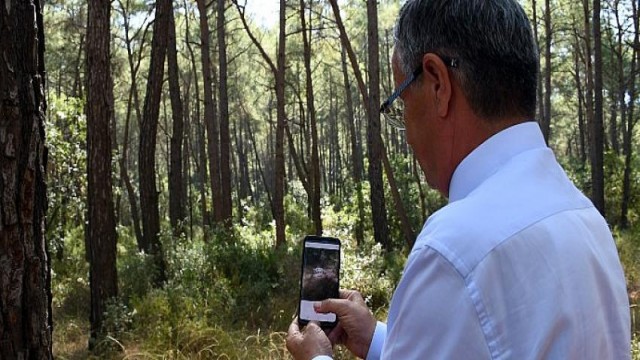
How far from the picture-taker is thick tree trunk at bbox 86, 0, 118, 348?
7.02 m

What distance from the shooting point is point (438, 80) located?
1.12m

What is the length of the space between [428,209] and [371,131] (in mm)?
9171

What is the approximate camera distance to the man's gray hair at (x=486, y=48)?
1.08m

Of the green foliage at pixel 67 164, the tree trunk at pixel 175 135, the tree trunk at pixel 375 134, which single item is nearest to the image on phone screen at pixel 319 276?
the green foliage at pixel 67 164

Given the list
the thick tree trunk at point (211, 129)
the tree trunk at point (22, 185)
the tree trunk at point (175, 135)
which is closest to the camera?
the tree trunk at point (22, 185)

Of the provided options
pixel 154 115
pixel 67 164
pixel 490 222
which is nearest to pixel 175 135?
pixel 67 164

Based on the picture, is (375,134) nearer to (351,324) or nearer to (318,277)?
(318,277)

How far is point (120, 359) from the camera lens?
20.5 ft

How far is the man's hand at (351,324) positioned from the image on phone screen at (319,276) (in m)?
0.04

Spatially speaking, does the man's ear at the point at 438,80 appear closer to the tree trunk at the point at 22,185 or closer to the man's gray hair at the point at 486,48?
the man's gray hair at the point at 486,48

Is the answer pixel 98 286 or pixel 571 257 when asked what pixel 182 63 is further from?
pixel 571 257

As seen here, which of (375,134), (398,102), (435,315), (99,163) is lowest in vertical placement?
(435,315)

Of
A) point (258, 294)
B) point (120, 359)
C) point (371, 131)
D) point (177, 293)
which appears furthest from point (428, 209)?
point (120, 359)

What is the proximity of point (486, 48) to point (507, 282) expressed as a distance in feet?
1.36
